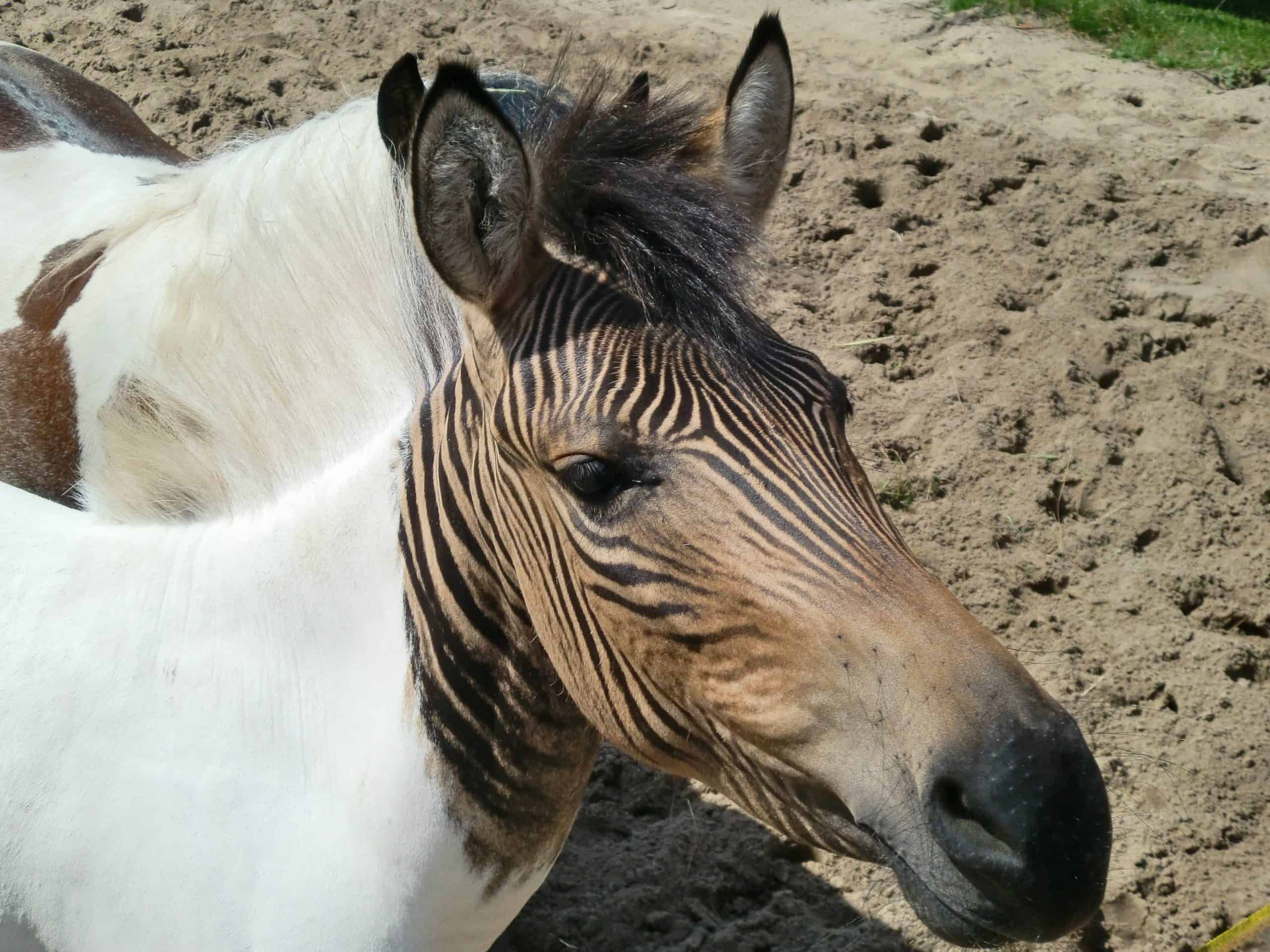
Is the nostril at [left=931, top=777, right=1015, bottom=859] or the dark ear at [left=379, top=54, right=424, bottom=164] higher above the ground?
the dark ear at [left=379, top=54, right=424, bottom=164]

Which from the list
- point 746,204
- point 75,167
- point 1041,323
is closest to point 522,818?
point 746,204

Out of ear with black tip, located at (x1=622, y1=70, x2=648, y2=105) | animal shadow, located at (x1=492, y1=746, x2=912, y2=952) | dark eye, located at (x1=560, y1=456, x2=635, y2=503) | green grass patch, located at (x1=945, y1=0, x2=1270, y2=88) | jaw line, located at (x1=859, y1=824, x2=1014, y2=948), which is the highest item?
green grass patch, located at (x1=945, y1=0, x2=1270, y2=88)

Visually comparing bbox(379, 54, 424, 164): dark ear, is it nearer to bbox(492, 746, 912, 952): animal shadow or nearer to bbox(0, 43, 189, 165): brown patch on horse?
bbox(492, 746, 912, 952): animal shadow

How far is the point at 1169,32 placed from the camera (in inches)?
304

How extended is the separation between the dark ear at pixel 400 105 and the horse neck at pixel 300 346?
76 millimetres

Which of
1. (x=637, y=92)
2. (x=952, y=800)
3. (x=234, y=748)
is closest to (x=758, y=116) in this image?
(x=637, y=92)

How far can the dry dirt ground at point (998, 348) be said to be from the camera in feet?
11.7

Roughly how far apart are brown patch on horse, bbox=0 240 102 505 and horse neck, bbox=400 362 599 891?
5.89ft

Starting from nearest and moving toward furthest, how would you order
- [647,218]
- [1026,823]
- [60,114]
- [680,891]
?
[1026,823], [647,218], [680,891], [60,114]

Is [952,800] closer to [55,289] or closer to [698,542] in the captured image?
[698,542]

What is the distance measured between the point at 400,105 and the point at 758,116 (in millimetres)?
772

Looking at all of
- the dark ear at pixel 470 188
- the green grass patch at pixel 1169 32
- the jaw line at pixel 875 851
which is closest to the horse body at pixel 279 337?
the dark ear at pixel 470 188

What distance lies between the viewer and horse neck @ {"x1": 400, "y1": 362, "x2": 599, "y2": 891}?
2066 millimetres

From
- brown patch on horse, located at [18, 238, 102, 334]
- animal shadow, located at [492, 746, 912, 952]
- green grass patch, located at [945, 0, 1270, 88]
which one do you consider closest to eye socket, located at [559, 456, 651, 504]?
animal shadow, located at [492, 746, 912, 952]
